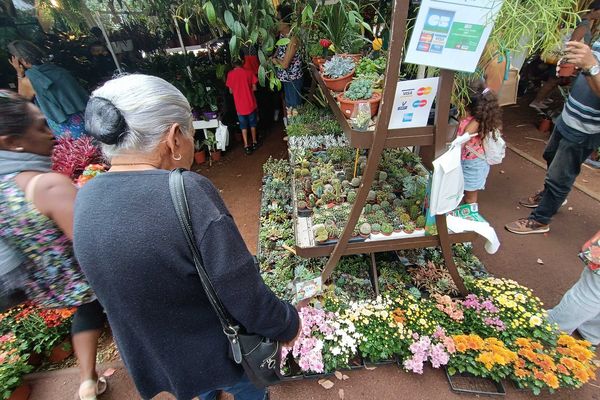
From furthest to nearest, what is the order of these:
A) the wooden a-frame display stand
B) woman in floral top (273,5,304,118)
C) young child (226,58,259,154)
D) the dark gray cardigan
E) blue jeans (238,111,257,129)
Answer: blue jeans (238,111,257,129) < young child (226,58,259,154) < woman in floral top (273,5,304,118) < the wooden a-frame display stand < the dark gray cardigan

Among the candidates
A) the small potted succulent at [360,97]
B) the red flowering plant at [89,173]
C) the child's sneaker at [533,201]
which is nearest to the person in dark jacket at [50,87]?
the red flowering plant at [89,173]

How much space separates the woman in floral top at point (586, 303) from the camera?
179cm

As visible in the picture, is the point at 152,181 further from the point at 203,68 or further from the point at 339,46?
the point at 203,68

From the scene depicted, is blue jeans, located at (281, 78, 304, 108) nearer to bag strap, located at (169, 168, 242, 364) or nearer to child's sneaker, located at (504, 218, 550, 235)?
child's sneaker, located at (504, 218, 550, 235)

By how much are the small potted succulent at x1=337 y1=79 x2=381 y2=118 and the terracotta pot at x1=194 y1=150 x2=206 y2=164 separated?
3738mm

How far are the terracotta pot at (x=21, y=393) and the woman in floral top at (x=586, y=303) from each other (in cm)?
396

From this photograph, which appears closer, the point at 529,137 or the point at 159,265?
the point at 159,265

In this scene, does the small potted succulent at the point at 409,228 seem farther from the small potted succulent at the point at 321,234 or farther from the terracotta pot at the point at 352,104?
the terracotta pot at the point at 352,104

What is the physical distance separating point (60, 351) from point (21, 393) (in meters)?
0.31

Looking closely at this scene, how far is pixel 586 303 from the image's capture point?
6.39ft

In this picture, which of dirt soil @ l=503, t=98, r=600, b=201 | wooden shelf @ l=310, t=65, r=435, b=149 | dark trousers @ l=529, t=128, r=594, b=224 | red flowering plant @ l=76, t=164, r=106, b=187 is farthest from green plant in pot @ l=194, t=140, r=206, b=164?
dirt soil @ l=503, t=98, r=600, b=201

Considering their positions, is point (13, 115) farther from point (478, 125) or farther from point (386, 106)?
point (478, 125)

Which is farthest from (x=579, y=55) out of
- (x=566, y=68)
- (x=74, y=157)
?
(x=74, y=157)

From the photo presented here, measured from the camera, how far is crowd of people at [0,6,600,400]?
84 cm
